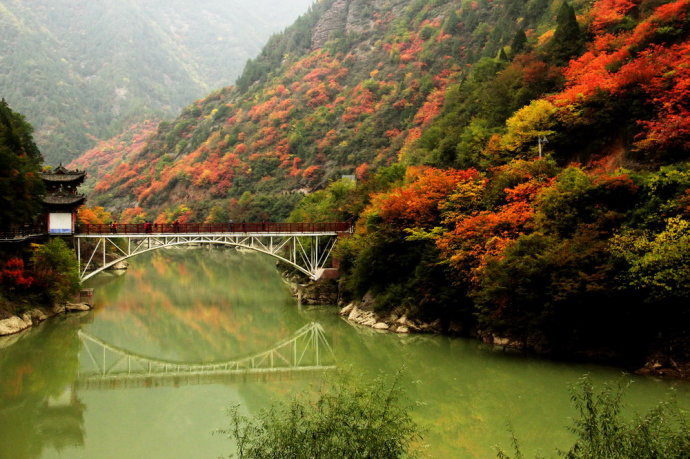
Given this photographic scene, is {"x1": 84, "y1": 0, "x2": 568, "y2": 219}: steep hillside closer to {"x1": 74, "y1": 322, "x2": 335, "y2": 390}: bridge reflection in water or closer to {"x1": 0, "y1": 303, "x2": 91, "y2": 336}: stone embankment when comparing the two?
{"x1": 0, "y1": 303, "x2": 91, "y2": 336}: stone embankment

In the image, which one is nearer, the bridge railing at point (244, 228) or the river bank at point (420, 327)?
the river bank at point (420, 327)

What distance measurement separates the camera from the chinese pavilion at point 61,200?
112ft

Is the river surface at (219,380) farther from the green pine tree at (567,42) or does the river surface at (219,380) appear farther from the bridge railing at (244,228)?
the green pine tree at (567,42)

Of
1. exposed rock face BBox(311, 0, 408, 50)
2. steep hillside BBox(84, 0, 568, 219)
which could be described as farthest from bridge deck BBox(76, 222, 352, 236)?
exposed rock face BBox(311, 0, 408, 50)

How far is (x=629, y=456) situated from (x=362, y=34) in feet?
352

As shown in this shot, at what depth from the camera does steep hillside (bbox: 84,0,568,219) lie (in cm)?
7269

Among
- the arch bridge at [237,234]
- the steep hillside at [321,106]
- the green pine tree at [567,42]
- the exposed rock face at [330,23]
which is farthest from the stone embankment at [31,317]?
the exposed rock face at [330,23]

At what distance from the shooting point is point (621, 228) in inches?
774

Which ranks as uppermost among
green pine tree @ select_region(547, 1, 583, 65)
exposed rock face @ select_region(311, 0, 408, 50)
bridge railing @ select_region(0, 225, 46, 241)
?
exposed rock face @ select_region(311, 0, 408, 50)

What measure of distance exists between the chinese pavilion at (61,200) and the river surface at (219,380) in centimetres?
548

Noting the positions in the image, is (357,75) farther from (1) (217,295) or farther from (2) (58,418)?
(2) (58,418)

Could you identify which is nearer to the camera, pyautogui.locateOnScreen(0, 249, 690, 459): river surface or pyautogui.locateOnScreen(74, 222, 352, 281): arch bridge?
pyautogui.locateOnScreen(0, 249, 690, 459): river surface

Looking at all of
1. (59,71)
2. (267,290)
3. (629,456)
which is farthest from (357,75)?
(59,71)

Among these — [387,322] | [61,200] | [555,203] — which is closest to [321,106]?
[61,200]
